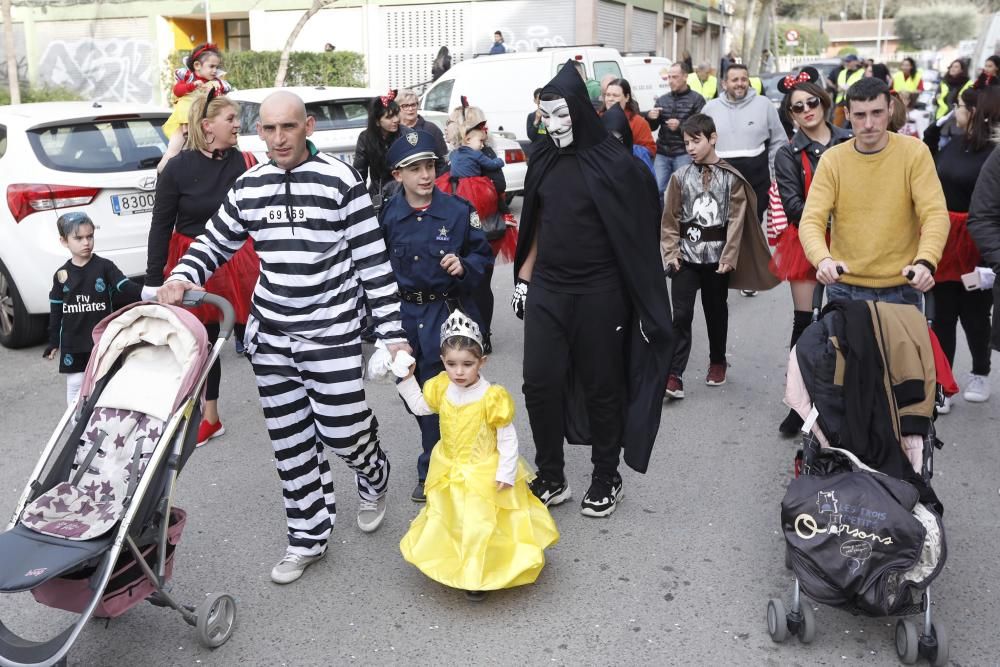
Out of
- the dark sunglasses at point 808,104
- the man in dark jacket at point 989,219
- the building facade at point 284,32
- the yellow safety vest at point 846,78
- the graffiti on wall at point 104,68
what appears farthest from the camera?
the graffiti on wall at point 104,68

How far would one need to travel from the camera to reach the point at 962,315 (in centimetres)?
661

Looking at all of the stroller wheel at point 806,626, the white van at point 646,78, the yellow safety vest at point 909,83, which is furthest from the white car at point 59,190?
the yellow safety vest at point 909,83

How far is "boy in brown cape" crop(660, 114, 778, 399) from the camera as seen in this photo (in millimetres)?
6738

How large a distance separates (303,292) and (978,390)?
467 centimetres

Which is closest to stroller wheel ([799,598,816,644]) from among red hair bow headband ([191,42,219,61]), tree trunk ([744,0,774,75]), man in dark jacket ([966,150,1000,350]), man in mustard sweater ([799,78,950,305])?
man in mustard sweater ([799,78,950,305])

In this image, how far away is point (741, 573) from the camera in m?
4.55

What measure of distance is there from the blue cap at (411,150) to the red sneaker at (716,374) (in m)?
3.04

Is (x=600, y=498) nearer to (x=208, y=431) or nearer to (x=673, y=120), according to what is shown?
(x=208, y=431)

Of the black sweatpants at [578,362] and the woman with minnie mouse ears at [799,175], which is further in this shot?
the woman with minnie mouse ears at [799,175]

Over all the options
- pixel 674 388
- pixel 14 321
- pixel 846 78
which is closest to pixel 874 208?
pixel 674 388

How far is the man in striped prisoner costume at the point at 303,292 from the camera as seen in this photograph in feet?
13.8

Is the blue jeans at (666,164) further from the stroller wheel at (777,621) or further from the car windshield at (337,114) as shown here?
the stroller wheel at (777,621)

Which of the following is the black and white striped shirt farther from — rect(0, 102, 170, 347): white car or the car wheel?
the car wheel

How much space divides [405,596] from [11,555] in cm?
159
